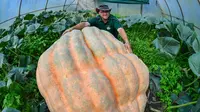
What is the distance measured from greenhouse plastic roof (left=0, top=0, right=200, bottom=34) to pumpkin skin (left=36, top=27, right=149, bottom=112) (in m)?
3.07

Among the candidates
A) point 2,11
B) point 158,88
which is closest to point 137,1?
point 2,11

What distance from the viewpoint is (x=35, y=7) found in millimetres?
6594

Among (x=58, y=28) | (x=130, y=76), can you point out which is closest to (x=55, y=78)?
(x=130, y=76)

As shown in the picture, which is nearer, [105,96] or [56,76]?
[105,96]

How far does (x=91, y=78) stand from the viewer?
1.38 meters

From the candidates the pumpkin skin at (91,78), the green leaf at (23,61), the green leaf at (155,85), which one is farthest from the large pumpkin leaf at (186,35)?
the green leaf at (23,61)

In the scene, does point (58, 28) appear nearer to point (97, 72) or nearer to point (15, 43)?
point (15, 43)

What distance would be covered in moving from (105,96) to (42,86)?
13.7 inches

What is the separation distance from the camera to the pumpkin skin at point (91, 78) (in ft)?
4.51

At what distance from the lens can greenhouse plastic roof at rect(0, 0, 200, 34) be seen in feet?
16.6

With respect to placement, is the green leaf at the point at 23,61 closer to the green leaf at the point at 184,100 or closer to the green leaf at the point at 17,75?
the green leaf at the point at 17,75

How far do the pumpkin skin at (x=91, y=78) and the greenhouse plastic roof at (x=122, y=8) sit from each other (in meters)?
3.07

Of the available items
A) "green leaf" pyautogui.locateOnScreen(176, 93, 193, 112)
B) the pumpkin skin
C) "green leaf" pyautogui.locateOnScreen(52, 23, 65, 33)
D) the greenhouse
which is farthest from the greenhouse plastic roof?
the pumpkin skin

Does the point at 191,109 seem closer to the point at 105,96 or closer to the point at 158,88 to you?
the point at 158,88
